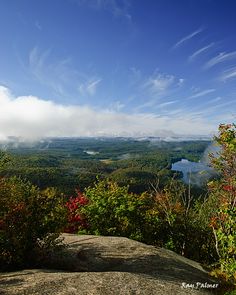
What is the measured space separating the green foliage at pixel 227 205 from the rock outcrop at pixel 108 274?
1.37 meters

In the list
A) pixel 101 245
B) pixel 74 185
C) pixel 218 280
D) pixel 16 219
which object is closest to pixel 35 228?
pixel 16 219

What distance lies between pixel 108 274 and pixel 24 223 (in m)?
4.94

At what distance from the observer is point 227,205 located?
15367mm

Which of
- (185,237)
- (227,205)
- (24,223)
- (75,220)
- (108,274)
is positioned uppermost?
(227,205)

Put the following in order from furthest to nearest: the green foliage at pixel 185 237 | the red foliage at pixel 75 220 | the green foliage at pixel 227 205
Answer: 1. the red foliage at pixel 75 220
2. the green foliage at pixel 185 237
3. the green foliage at pixel 227 205

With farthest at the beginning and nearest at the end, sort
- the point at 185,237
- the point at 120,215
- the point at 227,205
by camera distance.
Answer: the point at 185,237, the point at 120,215, the point at 227,205

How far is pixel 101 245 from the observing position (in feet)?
64.9

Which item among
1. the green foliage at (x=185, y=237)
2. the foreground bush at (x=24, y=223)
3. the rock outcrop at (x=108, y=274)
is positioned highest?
the foreground bush at (x=24, y=223)

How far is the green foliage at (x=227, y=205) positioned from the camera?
48.9ft

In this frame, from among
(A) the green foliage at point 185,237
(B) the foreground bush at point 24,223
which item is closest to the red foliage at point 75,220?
(A) the green foliage at point 185,237

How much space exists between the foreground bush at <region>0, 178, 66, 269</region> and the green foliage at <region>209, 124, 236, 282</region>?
28.1 feet

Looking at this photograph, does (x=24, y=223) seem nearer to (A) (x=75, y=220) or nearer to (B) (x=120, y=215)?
(B) (x=120, y=215)

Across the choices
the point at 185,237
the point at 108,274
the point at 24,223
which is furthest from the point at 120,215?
the point at 108,274

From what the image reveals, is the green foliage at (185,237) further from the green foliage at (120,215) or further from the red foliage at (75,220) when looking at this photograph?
the red foliage at (75,220)
